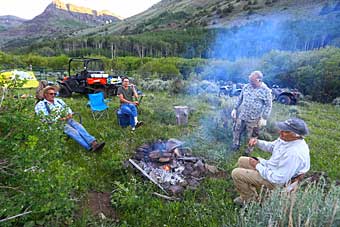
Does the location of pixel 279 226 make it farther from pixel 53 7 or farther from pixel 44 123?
pixel 53 7

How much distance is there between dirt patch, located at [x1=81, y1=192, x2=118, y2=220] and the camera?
2901 millimetres

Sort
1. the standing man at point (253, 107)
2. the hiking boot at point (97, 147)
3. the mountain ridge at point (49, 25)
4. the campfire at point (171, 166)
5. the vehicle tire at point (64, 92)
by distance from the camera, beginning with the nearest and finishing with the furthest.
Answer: the campfire at point (171, 166)
the hiking boot at point (97, 147)
the standing man at point (253, 107)
the vehicle tire at point (64, 92)
the mountain ridge at point (49, 25)

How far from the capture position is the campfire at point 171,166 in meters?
3.57

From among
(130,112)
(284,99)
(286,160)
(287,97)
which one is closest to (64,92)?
(130,112)

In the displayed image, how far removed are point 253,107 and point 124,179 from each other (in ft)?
7.96

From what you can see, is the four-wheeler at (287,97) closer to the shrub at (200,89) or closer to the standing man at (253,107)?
the shrub at (200,89)

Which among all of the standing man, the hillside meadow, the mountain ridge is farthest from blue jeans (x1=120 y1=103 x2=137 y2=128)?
the mountain ridge

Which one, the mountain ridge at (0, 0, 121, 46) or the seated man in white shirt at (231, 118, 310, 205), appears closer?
the seated man in white shirt at (231, 118, 310, 205)

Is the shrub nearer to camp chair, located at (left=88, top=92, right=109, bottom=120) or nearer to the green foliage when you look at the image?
camp chair, located at (left=88, top=92, right=109, bottom=120)

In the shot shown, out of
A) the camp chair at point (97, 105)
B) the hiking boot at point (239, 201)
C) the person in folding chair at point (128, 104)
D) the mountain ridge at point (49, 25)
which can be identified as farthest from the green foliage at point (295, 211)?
the mountain ridge at point (49, 25)

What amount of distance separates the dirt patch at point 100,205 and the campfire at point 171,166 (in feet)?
2.10

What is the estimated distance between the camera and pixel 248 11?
4644 centimetres

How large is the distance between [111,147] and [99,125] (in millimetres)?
1293

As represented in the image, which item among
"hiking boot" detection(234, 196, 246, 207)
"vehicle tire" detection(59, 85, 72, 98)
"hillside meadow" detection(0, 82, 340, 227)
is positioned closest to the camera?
"hillside meadow" detection(0, 82, 340, 227)
